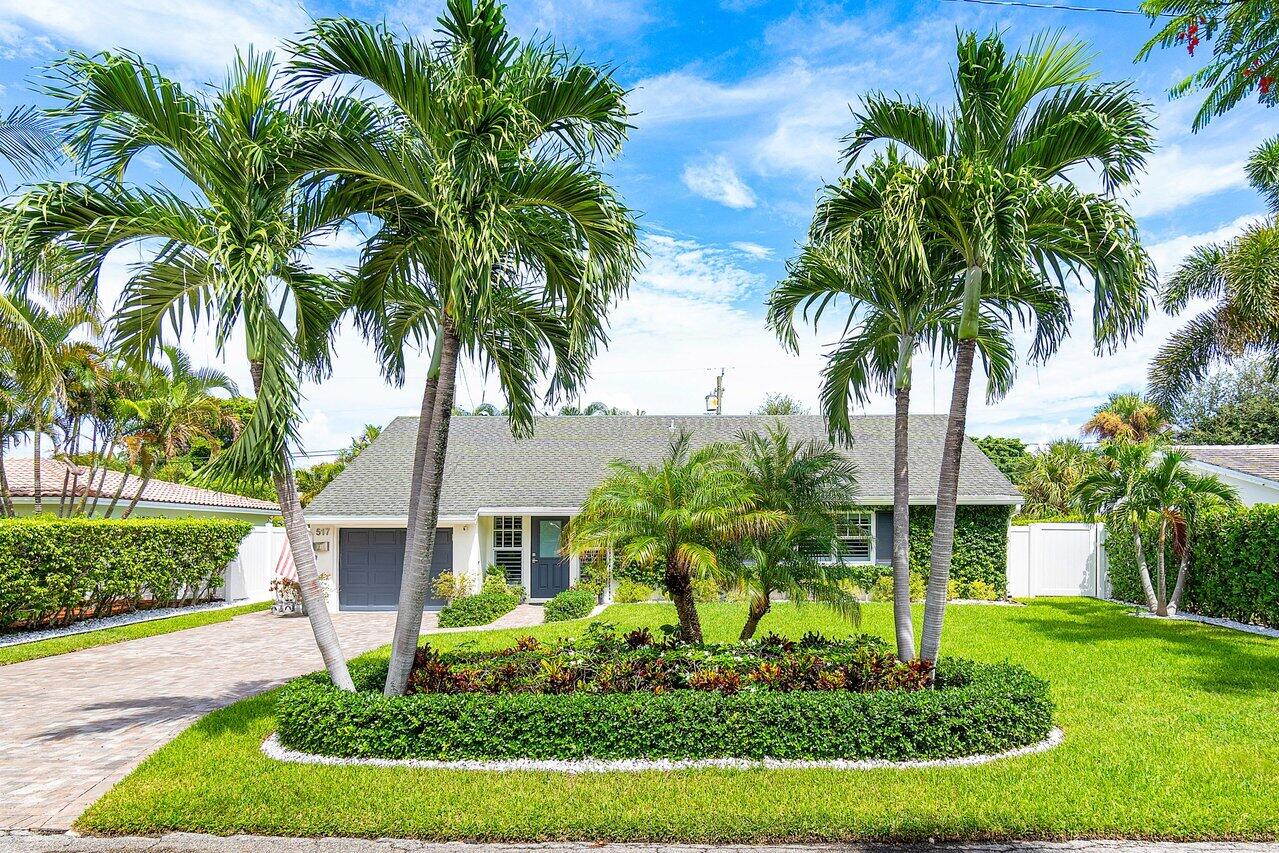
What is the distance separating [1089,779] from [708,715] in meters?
3.07

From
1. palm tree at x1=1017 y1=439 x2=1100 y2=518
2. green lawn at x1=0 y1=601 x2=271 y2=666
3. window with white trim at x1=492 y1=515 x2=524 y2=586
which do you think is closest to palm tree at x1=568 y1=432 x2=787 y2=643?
green lawn at x1=0 y1=601 x2=271 y2=666

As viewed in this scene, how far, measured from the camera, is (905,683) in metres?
7.46

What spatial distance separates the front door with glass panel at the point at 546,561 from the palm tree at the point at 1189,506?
1402cm

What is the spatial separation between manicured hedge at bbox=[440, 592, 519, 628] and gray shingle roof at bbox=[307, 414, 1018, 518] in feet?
9.68

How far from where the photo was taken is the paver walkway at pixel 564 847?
4910mm

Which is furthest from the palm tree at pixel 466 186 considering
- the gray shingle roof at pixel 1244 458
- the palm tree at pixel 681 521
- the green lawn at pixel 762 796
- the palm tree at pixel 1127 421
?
the palm tree at pixel 1127 421

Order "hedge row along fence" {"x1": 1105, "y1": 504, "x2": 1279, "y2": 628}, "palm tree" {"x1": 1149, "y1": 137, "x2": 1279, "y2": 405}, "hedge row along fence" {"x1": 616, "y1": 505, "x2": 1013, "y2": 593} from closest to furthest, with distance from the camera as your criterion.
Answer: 1. "palm tree" {"x1": 1149, "y1": 137, "x2": 1279, "y2": 405}
2. "hedge row along fence" {"x1": 1105, "y1": 504, "x2": 1279, "y2": 628}
3. "hedge row along fence" {"x1": 616, "y1": 505, "x2": 1013, "y2": 593}

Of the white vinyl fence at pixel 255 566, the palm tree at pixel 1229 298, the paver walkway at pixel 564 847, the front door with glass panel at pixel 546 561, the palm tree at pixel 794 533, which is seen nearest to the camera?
the paver walkway at pixel 564 847

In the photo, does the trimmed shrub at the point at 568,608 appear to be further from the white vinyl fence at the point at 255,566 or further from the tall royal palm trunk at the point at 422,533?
the white vinyl fence at the point at 255,566

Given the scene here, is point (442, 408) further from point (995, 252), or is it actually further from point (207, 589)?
point (207, 589)

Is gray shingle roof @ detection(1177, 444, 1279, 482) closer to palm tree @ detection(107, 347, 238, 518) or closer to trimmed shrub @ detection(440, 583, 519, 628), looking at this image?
trimmed shrub @ detection(440, 583, 519, 628)

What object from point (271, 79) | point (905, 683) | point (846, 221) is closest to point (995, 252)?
point (846, 221)

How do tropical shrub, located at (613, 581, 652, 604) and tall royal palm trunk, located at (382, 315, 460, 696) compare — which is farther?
tropical shrub, located at (613, 581, 652, 604)

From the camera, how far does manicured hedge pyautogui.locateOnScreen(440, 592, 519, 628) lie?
1564cm
